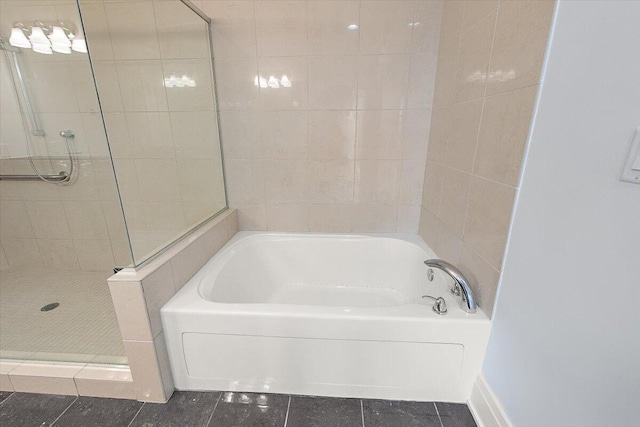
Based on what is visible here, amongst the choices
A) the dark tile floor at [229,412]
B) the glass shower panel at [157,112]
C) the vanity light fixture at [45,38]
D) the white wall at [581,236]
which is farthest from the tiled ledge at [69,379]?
the vanity light fixture at [45,38]

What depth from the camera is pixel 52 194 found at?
1.96 metres

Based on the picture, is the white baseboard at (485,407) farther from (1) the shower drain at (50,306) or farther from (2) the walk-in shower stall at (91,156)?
(1) the shower drain at (50,306)

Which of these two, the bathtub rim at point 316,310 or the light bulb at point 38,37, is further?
the light bulb at point 38,37

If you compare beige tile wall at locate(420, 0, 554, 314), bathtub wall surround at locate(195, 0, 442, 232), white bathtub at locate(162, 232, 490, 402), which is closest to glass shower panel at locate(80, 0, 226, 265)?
bathtub wall surround at locate(195, 0, 442, 232)

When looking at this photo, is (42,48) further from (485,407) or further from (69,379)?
(485,407)

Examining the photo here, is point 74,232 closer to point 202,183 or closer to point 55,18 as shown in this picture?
point 202,183

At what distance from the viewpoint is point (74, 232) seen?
2039 mm

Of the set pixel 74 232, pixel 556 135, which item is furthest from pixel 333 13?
pixel 74 232

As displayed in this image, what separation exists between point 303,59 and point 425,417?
196cm

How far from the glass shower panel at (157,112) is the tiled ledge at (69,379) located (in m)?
0.57

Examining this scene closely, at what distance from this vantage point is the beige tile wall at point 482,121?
0.86 m

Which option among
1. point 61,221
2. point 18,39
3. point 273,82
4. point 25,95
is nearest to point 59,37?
point 18,39

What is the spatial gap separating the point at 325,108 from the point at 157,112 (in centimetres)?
100

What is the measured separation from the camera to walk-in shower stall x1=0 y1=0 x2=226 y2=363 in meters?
1.34
